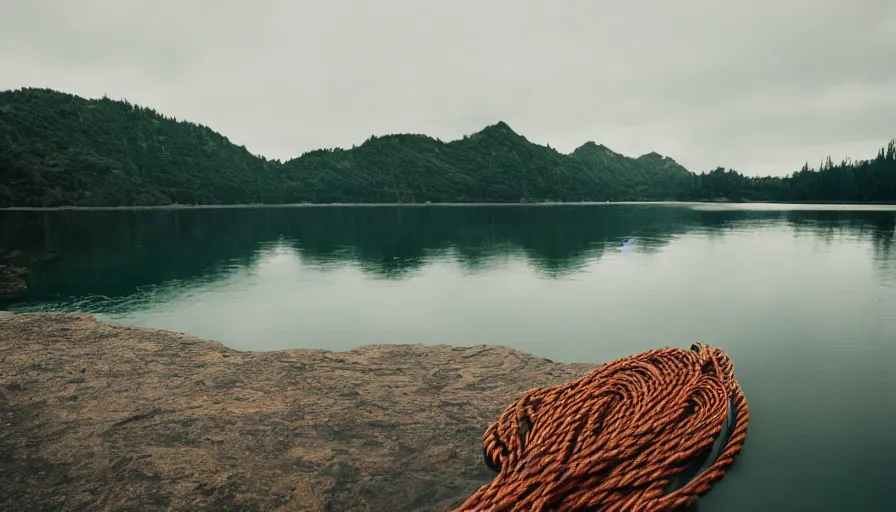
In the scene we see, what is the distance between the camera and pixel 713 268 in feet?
84.7

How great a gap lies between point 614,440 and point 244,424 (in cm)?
408

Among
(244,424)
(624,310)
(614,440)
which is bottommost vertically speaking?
(624,310)

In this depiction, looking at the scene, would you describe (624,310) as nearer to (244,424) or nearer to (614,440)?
(614,440)

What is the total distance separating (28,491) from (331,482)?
8.49 feet

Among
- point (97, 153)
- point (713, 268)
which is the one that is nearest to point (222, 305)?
point (713, 268)

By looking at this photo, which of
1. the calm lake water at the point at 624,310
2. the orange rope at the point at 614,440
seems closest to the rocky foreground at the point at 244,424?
the orange rope at the point at 614,440

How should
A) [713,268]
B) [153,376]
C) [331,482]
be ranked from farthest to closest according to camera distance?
[713,268] → [153,376] → [331,482]

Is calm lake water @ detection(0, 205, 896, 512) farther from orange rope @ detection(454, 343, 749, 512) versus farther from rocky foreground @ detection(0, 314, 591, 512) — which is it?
rocky foreground @ detection(0, 314, 591, 512)

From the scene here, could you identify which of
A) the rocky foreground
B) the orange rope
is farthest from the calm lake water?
the rocky foreground

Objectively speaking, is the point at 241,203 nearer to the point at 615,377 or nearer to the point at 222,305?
the point at 222,305

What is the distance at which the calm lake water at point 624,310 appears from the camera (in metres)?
6.07

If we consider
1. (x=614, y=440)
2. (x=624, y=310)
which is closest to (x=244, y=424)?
(x=614, y=440)

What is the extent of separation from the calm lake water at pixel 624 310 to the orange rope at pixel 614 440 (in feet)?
2.48

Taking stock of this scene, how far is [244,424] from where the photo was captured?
5645 mm
